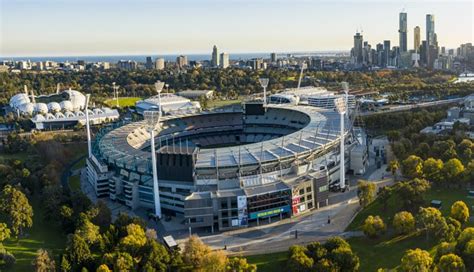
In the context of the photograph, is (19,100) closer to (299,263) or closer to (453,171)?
(453,171)

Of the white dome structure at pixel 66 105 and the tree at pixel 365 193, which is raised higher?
the white dome structure at pixel 66 105

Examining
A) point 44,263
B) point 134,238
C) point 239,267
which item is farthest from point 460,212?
point 44,263

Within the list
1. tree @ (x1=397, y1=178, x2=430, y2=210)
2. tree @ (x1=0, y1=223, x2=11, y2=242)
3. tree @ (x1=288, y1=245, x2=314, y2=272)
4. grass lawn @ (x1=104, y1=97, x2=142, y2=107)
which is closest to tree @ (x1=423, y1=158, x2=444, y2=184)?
tree @ (x1=397, y1=178, x2=430, y2=210)

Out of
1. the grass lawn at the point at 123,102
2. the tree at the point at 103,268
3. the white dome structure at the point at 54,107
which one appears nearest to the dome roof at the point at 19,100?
the white dome structure at the point at 54,107

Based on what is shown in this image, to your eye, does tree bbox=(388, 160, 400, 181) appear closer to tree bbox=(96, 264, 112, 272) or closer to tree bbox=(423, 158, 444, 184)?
tree bbox=(423, 158, 444, 184)

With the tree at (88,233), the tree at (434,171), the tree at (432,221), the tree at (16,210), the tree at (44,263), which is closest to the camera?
the tree at (44,263)

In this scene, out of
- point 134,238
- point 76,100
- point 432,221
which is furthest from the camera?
point 76,100

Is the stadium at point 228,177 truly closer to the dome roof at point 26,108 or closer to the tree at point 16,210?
the tree at point 16,210
